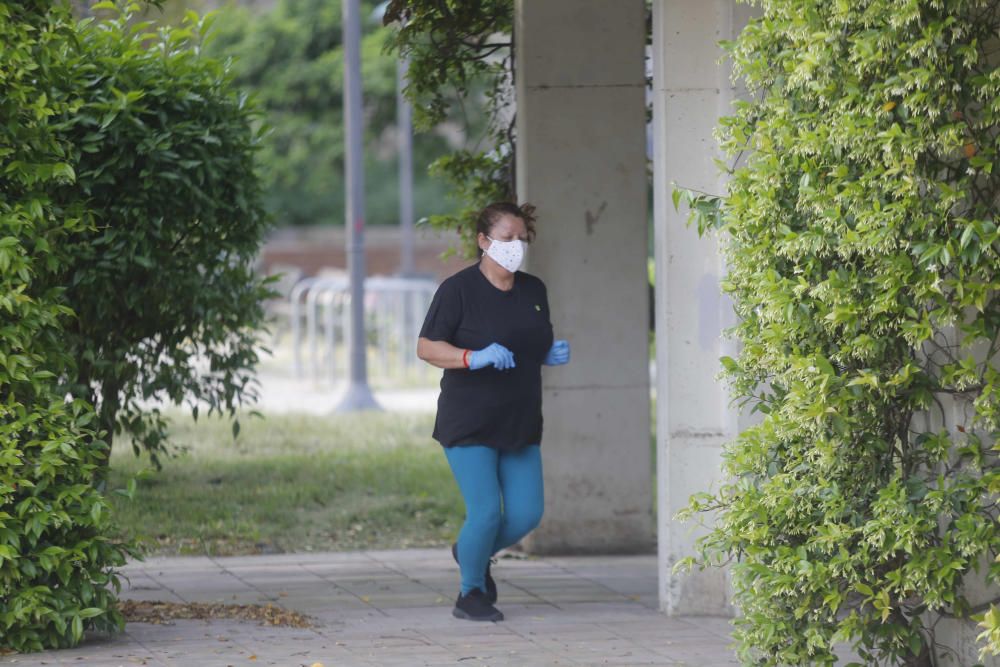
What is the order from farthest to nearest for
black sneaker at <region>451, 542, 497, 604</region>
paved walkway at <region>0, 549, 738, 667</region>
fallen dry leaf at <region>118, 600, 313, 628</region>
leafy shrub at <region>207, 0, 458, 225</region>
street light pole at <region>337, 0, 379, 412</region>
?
leafy shrub at <region>207, 0, 458, 225</region>
street light pole at <region>337, 0, 379, 412</region>
black sneaker at <region>451, 542, 497, 604</region>
fallen dry leaf at <region>118, 600, 313, 628</region>
paved walkway at <region>0, 549, 738, 667</region>

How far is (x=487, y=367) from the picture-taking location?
6738 mm

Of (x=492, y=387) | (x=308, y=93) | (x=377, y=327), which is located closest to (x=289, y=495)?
(x=492, y=387)

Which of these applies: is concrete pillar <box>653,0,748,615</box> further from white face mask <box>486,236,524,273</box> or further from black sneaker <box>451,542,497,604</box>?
black sneaker <box>451,542,497,604</box>

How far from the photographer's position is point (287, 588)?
778cm

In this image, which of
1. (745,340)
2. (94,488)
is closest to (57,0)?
(94,488)

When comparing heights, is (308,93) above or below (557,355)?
above

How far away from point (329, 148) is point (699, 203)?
120 feet

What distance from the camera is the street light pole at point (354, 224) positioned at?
51.1 ft

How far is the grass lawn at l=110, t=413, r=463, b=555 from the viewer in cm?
920

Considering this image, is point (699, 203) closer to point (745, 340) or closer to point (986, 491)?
point (745, 340)

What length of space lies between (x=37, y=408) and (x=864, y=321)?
125 inches

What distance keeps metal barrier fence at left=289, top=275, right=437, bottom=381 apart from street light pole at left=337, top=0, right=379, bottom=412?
107 inches

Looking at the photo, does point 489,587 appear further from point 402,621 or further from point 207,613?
point 207,613

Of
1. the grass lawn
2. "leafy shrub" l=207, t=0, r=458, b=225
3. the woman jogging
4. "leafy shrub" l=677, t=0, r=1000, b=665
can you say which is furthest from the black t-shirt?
"leafy shrub" l=207, t=0, r=458, b=225
